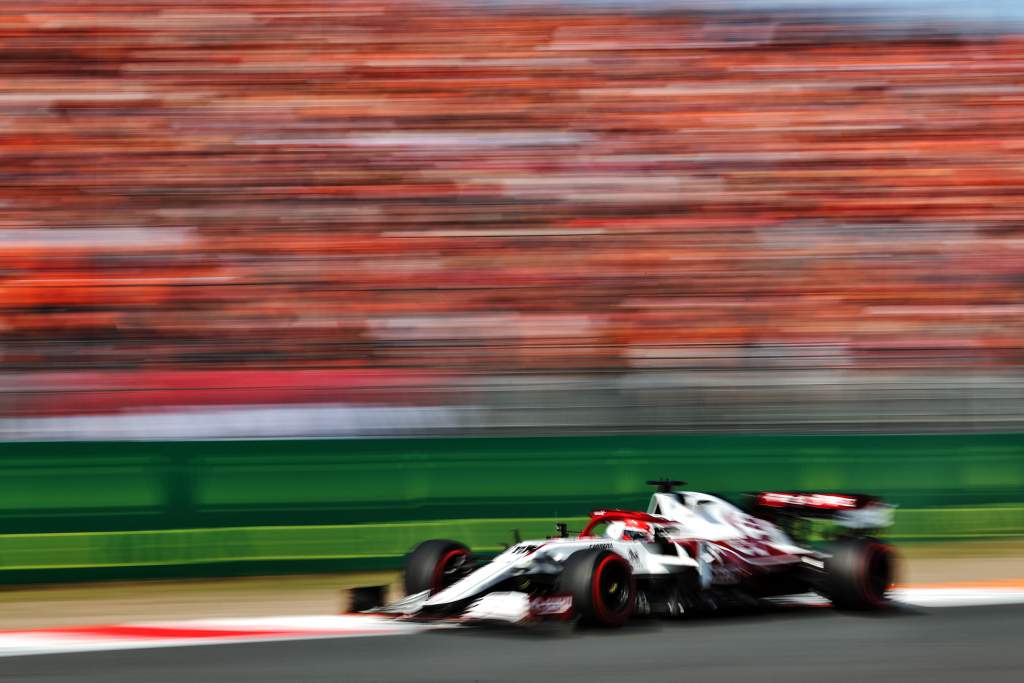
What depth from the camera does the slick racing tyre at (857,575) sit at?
25.1 ft

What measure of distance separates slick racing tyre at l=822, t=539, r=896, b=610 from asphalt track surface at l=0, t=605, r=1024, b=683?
0.94 feet

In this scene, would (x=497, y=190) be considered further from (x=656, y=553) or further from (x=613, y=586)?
(x=613, y=586)

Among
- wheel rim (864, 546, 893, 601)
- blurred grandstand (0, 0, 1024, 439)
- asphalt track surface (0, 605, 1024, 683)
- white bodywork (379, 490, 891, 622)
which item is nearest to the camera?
asphalt track surface (0, 605, 1024, 683)

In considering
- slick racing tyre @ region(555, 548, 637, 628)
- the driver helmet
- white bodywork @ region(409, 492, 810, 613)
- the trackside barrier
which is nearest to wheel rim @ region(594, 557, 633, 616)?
slick racing tyre @ region(555, 548, 637, 628)

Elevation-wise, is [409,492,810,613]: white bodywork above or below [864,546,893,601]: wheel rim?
above

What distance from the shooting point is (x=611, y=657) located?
6086 millimetres

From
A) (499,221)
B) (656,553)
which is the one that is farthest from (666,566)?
(499,221)

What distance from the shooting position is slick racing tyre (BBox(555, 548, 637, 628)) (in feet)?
22.0

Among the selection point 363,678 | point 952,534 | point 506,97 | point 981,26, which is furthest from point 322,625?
point 981,26

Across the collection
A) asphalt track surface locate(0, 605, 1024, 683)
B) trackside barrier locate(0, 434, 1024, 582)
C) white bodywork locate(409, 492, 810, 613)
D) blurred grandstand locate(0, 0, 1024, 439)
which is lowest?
asphalt track surface locate(0, 605, 1024, 683)

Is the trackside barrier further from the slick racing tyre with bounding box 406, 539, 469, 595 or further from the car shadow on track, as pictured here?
the car shadow on track

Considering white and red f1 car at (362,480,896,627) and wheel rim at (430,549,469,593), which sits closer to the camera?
white and red f1 car at (362,480,896,627)

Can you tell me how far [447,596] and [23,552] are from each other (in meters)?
3.82

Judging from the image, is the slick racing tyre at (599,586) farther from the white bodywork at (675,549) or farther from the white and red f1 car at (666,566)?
the white bodywork at (675,549)
